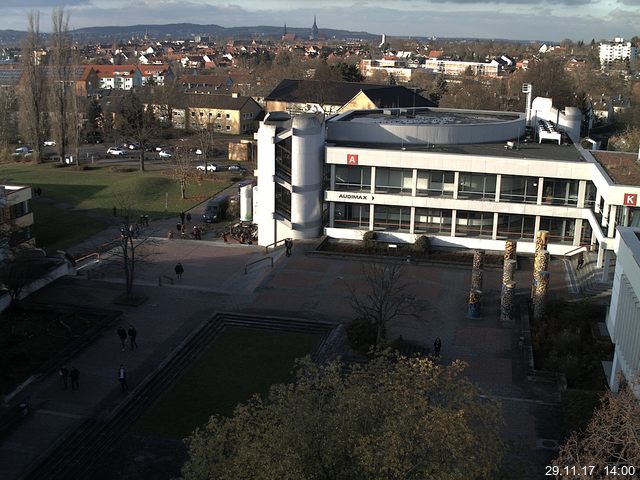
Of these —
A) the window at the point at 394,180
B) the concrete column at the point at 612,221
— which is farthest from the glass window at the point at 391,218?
the concrete column at the point at 612,221

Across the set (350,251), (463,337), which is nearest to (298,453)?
(463,337)

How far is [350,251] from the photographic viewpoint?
144ft

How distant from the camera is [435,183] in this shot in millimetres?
44500

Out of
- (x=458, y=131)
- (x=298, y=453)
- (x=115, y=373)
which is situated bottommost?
(x=115, y=373)

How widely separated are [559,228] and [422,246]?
844cm

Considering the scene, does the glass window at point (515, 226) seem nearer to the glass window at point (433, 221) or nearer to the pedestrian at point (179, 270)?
the glass window at point (433, 221)

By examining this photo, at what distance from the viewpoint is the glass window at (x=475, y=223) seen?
44.5 meters

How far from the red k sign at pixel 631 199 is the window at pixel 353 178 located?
15.5 meters

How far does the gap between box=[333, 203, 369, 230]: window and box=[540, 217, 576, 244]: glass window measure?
10.9 m

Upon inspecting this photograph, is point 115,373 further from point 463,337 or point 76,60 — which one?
point 76,60

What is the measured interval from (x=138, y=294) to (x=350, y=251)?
44.4ft

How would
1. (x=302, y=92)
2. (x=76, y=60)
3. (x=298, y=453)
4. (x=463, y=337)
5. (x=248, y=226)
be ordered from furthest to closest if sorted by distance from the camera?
(x=302, y=92), (x=76, y=60), (x=248, y=226), (x=463, y=337), (x=298, y=453)

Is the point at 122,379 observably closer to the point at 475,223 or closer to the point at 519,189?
the point at 475,223

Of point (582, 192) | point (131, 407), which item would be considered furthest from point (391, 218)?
point (131, 407)
